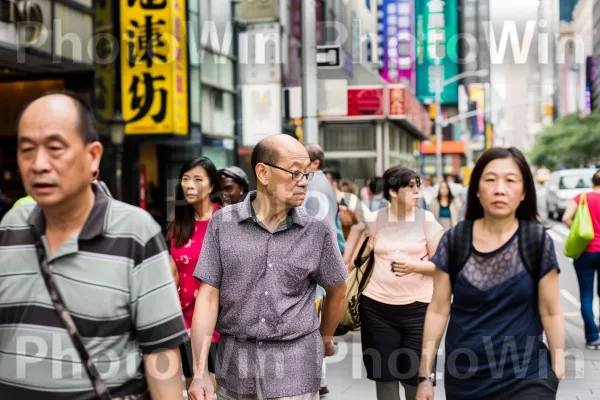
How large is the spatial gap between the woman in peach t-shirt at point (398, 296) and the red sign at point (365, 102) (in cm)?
2810

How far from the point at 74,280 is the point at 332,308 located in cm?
192

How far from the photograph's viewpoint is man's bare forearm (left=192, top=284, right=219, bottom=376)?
12.8ft

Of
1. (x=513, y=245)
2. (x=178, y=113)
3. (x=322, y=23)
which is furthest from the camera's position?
(x=322, y=23)

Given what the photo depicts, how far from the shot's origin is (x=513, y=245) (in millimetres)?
3732

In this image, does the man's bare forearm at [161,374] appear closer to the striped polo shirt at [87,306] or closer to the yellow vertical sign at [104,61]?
the striped polo shirt at [87,306]

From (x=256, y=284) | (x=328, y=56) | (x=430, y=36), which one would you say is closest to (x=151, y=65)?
(x=328, y=56)

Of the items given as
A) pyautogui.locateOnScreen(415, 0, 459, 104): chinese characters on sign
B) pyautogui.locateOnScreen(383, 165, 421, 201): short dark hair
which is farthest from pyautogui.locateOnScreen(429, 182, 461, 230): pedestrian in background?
pyautogui.locateOnScreen(415, 0, 459, 104): chinese characters on sign

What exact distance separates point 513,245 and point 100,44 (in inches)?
532

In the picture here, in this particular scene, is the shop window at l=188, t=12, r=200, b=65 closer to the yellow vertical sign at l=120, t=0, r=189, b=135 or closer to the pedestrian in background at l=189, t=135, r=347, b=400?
the yellow vertical sign at l=120, t=0, r=189, b=135

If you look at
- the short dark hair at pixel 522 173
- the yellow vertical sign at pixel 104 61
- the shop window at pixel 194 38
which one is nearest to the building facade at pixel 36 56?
the yellow vertical sign at pixel 104 61

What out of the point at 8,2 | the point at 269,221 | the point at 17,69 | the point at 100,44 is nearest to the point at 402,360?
the point at 269,221

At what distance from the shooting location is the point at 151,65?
16344 millimetres

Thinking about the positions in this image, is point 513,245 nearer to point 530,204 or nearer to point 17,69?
point 530,204

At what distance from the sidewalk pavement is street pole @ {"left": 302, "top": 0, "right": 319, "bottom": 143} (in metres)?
4.61
